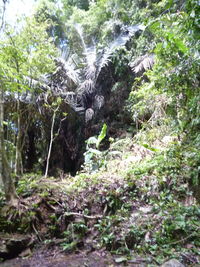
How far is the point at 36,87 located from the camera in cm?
666

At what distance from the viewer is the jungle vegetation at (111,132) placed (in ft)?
9.52

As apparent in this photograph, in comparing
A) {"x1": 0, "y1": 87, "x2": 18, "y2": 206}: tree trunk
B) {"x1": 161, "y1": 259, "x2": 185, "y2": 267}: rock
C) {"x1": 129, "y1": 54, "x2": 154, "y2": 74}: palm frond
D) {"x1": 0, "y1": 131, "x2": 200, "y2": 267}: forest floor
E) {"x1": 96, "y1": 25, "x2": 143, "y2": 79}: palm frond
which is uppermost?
{"x1": 96, "y1": 25, "x2": 143, "y2": 79}: palm frond

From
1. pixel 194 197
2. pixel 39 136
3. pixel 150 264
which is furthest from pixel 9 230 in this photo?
pixel 39 136

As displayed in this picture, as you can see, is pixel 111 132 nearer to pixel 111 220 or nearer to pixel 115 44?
pixel 115 44

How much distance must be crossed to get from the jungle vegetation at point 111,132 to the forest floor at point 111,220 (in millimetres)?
19

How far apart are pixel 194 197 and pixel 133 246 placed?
1.40m

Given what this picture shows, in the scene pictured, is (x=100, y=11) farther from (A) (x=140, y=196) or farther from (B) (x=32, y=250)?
(B) (x=32, y=250)

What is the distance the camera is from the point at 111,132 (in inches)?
324

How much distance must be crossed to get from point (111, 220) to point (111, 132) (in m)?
5.19

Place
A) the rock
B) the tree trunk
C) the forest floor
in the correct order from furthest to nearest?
the tree trunk < the forest floor < the rock

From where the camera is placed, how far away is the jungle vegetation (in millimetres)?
2902

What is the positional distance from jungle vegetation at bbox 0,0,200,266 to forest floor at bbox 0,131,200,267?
0.02 metres

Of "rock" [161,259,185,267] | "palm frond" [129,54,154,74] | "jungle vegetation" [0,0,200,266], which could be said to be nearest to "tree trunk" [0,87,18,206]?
"jungle vegetation" [0,0,200,266]

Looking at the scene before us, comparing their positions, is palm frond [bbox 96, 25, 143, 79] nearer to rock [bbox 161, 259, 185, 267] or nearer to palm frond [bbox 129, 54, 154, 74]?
palm frond [bbox 129, 54, 154, 74]
